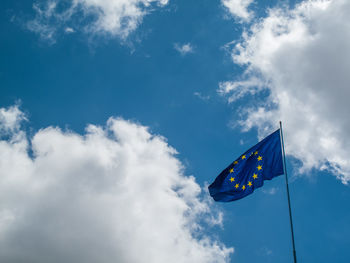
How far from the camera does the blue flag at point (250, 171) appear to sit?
26.1 metres

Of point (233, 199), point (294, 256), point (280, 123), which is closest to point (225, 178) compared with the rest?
point (233, 199)

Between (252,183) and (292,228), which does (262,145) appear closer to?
(252,183)

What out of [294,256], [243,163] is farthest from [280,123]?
[294,256]

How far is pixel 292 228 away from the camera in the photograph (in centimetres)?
2020

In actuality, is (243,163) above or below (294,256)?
above

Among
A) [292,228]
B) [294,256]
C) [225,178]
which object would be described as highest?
[225,178]

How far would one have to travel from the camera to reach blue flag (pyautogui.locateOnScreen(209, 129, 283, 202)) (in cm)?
2614

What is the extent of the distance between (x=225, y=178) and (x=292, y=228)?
28.3ft

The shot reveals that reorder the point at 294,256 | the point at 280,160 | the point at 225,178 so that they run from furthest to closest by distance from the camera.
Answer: the point at 225,178, the point at 280,160, the point at 294,256

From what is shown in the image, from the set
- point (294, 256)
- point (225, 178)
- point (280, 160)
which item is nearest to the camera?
point (294, 256)

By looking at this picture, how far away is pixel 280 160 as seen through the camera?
2603 centimetres

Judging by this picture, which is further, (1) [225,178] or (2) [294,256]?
(1) [225,178]

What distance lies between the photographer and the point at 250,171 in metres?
26.8

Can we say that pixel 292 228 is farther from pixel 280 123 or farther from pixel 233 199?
pixel 280 123
